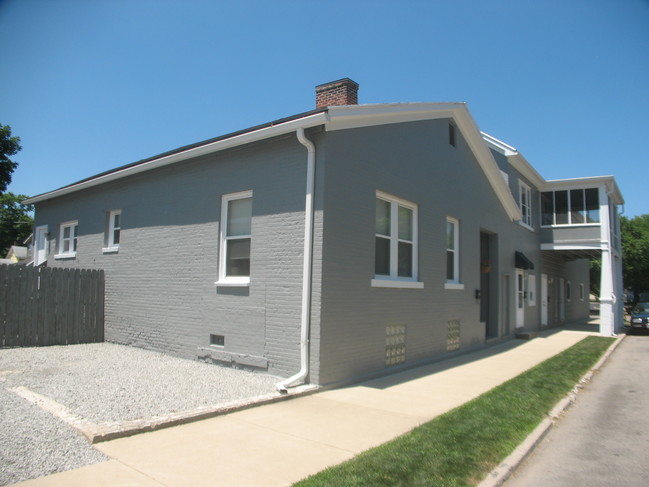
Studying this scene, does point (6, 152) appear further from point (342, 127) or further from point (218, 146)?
point (342, 127)

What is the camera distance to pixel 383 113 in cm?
902

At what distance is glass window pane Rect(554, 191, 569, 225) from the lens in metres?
21.8

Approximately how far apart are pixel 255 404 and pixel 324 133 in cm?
426

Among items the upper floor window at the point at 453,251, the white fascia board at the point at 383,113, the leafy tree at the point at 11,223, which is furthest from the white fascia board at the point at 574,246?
the leafy tree at the point at 11,223

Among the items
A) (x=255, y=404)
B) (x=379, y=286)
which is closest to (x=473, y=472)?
(x=255, y=404)

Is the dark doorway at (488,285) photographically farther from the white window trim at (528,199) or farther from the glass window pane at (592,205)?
the glass window pane at (592,205)

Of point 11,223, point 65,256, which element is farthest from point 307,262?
point 11,223

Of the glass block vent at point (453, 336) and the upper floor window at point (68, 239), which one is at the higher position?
the upper floor window at point (68, 239)

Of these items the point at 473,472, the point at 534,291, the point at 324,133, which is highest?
the point at 324,133

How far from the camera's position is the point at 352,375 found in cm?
825

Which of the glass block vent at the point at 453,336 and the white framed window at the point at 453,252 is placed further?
the white framed window at the point at 453,252

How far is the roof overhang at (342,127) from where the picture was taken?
7770 millimetres

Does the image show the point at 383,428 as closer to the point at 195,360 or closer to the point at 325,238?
the point at 325,238

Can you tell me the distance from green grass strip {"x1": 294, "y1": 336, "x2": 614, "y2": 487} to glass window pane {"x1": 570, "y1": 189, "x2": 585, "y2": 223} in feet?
50.1
